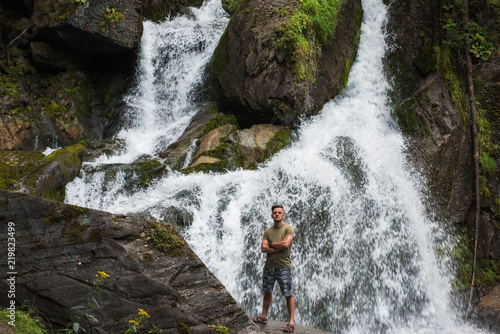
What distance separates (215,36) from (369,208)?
347 inches

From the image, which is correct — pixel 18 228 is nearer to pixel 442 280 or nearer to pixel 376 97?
pixel 442 280

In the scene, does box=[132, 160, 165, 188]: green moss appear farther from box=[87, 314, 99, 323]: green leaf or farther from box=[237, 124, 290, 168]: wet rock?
box=[87, 314, 99, 323]: green leaf

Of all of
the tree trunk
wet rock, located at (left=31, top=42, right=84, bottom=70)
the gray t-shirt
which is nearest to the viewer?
the gray t-shirt

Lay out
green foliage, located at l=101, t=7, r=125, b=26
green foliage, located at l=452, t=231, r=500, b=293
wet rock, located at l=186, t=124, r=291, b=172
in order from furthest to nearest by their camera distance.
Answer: green foliage, located at l=101, t=7, r=125, b=26
wet rock, located at l=186, t=124, r=291, b=172
green foliage, located at l=452, t=231, r=500, b=293

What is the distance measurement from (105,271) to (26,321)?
3.00ft

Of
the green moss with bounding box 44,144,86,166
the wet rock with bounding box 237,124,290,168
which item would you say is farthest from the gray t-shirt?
the green moss with bounding box 44,144,86,166

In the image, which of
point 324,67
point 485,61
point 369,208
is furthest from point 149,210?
point 485,61

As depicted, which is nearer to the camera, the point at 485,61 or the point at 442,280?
the point at 442,280

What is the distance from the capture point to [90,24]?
1290 cm

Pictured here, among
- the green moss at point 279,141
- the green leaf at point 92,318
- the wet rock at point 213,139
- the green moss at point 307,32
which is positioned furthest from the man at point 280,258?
the green moss at point 307,32

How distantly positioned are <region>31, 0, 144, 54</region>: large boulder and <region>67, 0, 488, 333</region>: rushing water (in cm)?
420

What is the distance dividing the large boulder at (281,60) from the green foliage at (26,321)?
801 centimetres

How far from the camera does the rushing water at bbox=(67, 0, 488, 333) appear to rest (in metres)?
8.08

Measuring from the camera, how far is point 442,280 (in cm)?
927
